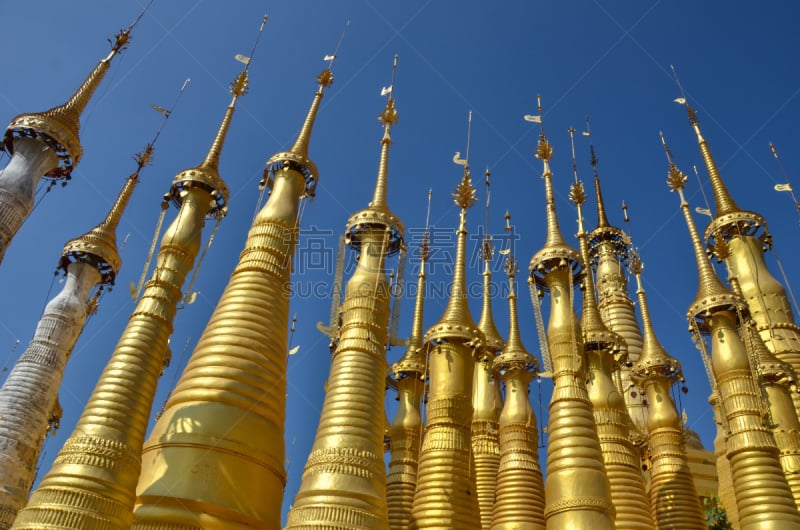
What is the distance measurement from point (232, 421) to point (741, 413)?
11.8 meters

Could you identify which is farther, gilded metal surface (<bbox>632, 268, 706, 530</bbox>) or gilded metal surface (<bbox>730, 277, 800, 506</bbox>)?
gilded metal surface (<bbox>632, 268, 706, 530</bbox>)

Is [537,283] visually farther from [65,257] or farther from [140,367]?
[65,257]

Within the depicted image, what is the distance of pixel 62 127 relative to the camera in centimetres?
1809

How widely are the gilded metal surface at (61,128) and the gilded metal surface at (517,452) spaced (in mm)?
12883

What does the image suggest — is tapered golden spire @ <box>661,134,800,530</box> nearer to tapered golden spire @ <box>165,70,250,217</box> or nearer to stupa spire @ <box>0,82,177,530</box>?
tapered golden spire @ <box>165,70,250,217</box>

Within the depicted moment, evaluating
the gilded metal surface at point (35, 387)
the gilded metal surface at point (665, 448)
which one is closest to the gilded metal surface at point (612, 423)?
the gilded metal surface at point (665, 448)

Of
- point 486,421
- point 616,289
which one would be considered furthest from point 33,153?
point 616,289

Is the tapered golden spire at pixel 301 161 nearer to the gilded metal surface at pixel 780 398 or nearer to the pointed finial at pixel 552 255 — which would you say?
the pointed finial at pixel 552 255

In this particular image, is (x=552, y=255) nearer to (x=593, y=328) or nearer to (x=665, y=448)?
(x=593, y=328)

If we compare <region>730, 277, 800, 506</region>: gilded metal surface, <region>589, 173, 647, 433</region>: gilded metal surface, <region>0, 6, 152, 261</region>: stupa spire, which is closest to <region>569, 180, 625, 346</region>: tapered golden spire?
<region>730, 277, 800, 506</region>: gilded metal surface

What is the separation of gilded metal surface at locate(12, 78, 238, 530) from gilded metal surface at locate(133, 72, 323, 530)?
48 centimetres

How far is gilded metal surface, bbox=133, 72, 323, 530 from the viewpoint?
11211mm

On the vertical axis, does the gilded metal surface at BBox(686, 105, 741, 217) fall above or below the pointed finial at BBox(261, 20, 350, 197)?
above

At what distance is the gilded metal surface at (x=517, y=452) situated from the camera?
16.2 meters
